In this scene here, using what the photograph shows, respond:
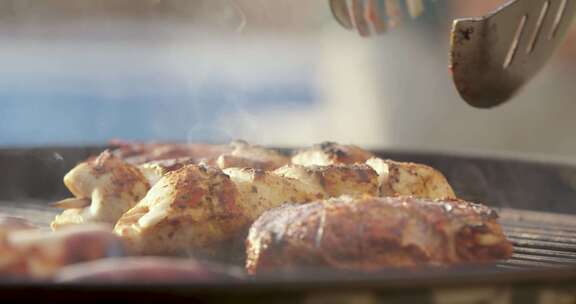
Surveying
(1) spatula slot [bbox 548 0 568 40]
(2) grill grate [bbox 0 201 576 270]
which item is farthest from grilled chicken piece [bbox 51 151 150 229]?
(1) spatula slot [bbox 548 0 568 40]

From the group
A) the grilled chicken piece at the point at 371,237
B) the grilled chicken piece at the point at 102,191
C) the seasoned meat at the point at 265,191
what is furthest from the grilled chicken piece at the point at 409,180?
the grilled chicken piece at the point at 102,191

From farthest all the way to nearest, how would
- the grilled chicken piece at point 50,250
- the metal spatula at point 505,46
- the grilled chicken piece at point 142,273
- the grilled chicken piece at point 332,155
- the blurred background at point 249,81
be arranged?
the blurred background at point 249,81
the grilled chicken piece at point 332,155
the metal spatula at point 505,46
the grilled chicken piece at point 50,250
the grilled chicken piece at point 142,273

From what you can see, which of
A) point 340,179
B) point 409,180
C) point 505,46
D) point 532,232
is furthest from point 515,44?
point 532,232

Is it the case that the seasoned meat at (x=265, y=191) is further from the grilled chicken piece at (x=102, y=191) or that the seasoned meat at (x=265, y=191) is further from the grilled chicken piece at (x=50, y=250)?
the grilled chicken piece at (x=50, y=250)

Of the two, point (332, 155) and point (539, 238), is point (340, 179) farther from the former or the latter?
point (539, 238)

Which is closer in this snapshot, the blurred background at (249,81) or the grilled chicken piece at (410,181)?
the grilled chicken piece at (410,181)

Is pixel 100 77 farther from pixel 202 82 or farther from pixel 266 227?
pixel 266 227
